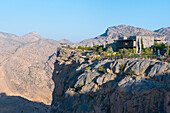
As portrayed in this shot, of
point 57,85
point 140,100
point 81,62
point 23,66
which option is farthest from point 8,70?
point 140,100

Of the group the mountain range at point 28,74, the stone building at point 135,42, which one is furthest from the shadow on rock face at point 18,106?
the stone building at point 135,42

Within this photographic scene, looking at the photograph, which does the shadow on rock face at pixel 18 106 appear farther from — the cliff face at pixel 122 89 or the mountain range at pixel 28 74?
the cliff face at pixel 122 89

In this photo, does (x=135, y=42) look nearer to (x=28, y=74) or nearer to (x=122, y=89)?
(x=122, y=89)

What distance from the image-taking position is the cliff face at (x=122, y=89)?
2620cm

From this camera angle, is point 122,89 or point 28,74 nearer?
point 122,89

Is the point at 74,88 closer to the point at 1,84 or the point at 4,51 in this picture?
the point at 1,84

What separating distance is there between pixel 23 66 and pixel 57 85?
93.8 m

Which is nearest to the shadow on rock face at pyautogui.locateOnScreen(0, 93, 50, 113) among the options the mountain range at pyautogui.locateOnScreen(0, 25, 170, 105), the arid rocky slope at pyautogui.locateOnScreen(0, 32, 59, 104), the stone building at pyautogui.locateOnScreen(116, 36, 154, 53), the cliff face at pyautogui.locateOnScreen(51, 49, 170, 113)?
the mountain range at pyautogui.locateOnScreen(0, 25, 170, 105)

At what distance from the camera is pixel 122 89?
94.3ft

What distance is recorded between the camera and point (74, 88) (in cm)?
4150

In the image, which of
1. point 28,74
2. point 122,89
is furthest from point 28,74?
point 122,89

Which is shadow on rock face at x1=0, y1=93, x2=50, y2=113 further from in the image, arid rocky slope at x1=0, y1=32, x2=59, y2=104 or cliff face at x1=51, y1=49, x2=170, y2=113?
cliff face at x1=51, y1=49, x2=170, y2=113

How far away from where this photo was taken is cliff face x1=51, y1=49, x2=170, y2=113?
86.0 feet

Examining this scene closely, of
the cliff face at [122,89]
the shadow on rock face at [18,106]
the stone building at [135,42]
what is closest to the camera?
the cliff face at [122,89]
